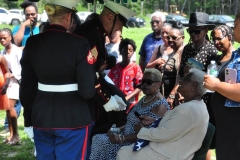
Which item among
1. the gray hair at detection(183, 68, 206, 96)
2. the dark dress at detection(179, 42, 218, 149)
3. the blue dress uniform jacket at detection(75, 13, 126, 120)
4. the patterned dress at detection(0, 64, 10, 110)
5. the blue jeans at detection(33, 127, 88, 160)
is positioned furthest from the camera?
the patterned dress at detection(0, 64, 10, 110)

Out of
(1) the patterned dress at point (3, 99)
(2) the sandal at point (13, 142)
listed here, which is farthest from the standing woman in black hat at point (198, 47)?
(2) the sandal at point (13, 142)

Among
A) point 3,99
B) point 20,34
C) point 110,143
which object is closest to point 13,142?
point 3,99

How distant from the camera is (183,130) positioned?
10.5 ft

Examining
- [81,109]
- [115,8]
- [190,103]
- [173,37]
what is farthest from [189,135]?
[173,37]

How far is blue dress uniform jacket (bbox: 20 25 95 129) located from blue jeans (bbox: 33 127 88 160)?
0.06 metres

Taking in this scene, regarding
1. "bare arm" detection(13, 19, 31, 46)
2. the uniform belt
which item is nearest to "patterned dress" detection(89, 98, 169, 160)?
the uniform belt

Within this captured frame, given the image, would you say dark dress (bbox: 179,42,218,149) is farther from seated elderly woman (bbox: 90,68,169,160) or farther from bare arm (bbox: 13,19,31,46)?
bare arm (bbox: 13,19,31,46)

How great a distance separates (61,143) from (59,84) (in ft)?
1.48

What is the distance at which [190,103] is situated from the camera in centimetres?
325

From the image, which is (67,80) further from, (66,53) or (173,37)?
(173,37)

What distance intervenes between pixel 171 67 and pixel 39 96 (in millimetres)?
2158

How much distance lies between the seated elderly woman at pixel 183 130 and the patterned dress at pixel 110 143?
1.36 feet

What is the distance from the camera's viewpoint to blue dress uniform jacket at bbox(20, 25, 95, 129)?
2.80m

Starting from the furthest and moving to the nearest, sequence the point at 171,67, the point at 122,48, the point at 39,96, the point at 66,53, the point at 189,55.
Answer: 1. the point at 122,48
2. the point at 171,67
3. the point at 189,55
4. the point at 39,96
5. the point at 66,53
